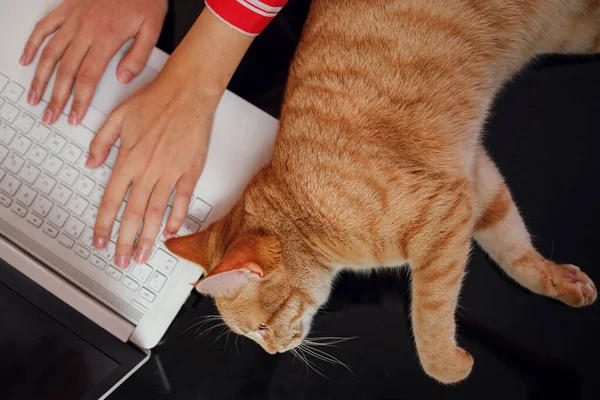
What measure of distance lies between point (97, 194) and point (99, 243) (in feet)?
0.33

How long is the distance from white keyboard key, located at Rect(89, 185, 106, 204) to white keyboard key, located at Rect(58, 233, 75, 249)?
0.08 meters

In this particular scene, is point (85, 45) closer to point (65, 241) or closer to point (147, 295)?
point (65, 241)

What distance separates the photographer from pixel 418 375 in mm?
861

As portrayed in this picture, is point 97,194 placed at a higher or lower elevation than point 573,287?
lower

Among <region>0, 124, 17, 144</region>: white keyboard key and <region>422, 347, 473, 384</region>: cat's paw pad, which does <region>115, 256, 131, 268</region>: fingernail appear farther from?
<region>422, 347, 473, 384</region>: cat's paw pad

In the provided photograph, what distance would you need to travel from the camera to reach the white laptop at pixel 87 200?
85 cm

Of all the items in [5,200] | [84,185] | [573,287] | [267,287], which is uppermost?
[573,287]

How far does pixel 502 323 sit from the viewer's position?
0.86 meters

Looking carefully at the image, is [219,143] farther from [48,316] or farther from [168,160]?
[48,316]

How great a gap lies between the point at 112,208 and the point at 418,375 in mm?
660

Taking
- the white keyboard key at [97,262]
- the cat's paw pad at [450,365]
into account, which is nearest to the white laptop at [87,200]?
the white keyboard key at [97,262]

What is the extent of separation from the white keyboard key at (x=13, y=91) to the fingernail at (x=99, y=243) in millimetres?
348

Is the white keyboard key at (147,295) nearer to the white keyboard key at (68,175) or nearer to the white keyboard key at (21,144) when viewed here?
the white keyboard key at (68,175)

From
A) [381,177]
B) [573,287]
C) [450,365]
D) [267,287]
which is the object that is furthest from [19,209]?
[573,287]
